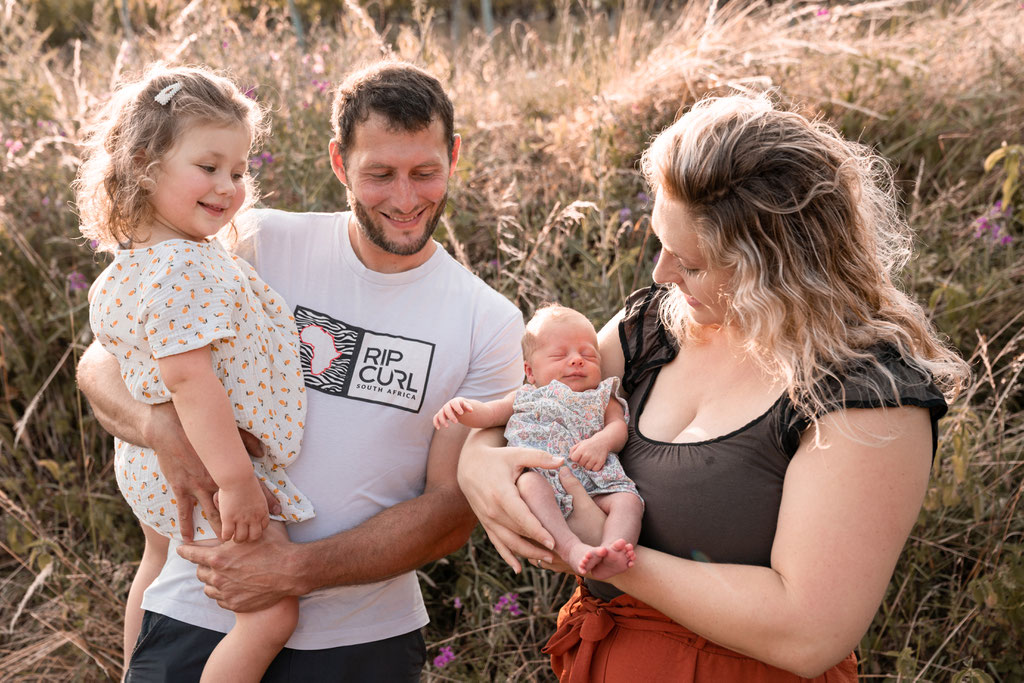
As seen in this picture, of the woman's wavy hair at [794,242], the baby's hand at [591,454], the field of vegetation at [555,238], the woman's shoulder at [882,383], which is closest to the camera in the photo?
the woman's shoulder at [882,383]

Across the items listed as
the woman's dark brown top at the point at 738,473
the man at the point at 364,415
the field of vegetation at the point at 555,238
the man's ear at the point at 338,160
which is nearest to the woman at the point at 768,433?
the woman's dark brown top at the point at 738,473

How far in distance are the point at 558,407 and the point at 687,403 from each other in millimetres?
328

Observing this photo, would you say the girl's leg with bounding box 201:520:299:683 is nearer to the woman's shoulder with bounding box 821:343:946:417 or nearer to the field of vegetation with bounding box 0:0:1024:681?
the field of vegetation with bounding box 0:0:1024:681

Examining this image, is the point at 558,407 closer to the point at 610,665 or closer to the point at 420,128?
the point at 610,665

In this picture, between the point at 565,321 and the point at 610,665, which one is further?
the point at 565,321

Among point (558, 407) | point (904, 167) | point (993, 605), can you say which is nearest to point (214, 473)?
point (558, 407)

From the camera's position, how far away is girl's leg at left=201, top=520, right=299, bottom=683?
2137mm

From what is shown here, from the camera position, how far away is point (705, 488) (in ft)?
5.92

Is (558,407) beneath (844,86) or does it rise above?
beneath

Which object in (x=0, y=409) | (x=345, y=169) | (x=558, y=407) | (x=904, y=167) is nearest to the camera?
(x=558, y=407)

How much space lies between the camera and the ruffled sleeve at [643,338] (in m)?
2.19

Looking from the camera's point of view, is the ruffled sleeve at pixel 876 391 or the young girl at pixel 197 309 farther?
the young girl at pixel 197 309

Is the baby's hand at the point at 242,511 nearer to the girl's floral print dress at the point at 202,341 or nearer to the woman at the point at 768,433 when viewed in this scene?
the girl's floral print dress at the point at 202,341

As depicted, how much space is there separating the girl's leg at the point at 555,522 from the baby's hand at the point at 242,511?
661mm
